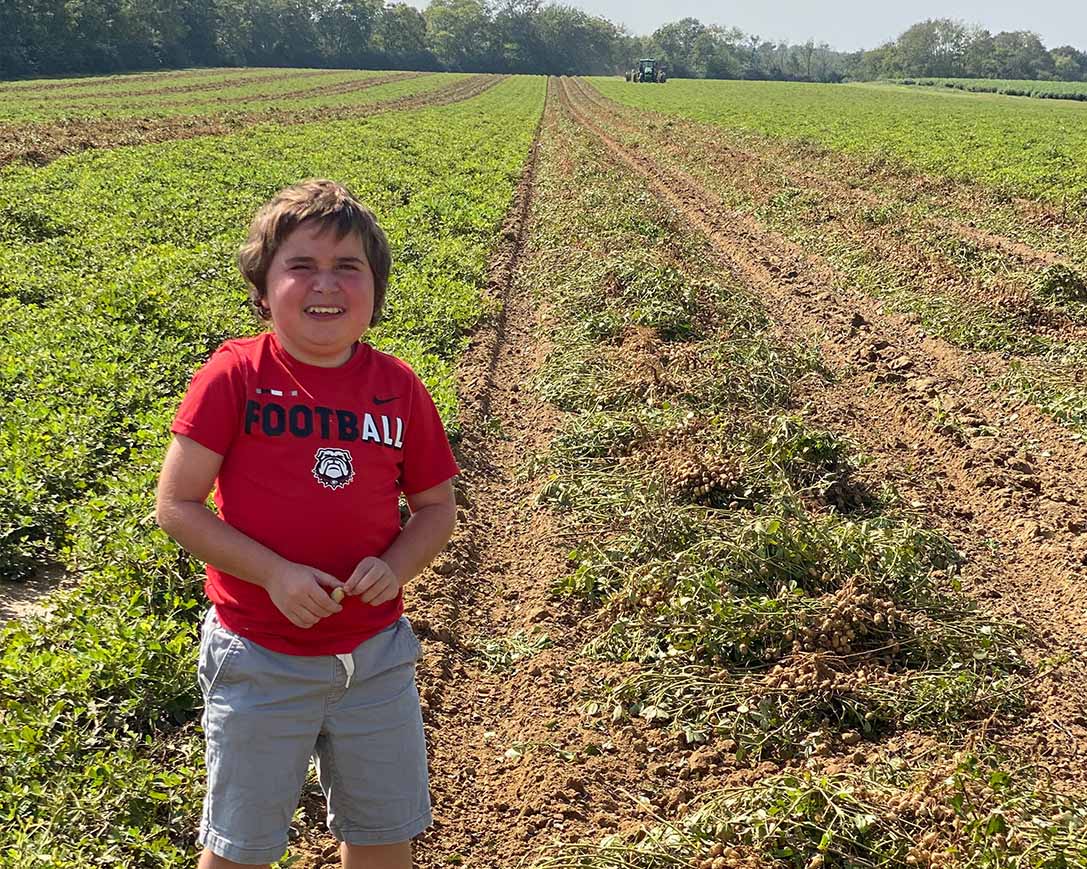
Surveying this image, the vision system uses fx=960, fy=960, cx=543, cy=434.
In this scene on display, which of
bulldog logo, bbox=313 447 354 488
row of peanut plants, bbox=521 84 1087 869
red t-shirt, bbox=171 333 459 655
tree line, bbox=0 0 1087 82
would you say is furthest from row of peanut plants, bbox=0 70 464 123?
bulldog logo, bbox=313 447 354 488

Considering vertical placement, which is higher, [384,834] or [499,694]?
[384,834]

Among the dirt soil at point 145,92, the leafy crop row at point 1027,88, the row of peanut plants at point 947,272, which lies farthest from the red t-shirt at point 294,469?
the leafy crop row at point 1027,88

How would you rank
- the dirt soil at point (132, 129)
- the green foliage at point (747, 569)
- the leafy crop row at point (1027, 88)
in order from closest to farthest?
the green foliage at point (747, 569), the dirt soil at point (132, 129), the leafy crop row at point (1027, 88)

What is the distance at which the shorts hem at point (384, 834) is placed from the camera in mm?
2398

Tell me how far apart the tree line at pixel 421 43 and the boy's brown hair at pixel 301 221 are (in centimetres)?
6203

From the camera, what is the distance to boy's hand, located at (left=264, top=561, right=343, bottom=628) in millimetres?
2135

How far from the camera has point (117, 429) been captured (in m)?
6.13

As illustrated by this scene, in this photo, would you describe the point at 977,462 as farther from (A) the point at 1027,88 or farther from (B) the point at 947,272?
(A) the point at 1027,88

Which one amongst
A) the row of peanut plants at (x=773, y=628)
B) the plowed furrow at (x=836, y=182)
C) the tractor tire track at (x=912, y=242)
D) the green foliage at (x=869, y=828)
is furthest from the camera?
the plowed furrow at (x=836, y=182)

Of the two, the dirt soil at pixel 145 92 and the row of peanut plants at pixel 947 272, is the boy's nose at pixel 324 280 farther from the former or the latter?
the dirt soil at pixel 145 92

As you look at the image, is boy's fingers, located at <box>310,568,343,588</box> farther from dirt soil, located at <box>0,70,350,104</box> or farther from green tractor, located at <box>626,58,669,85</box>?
green tractor, located at <box>626,58,669,85</box>

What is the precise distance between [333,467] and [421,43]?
116910 mm

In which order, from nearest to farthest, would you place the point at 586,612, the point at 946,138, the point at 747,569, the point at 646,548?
1. the point at 747,569
2. the point at 586,612
3. the point at 646,548
4. the point at 946,138

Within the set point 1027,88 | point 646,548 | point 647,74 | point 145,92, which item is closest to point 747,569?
point 646,548
